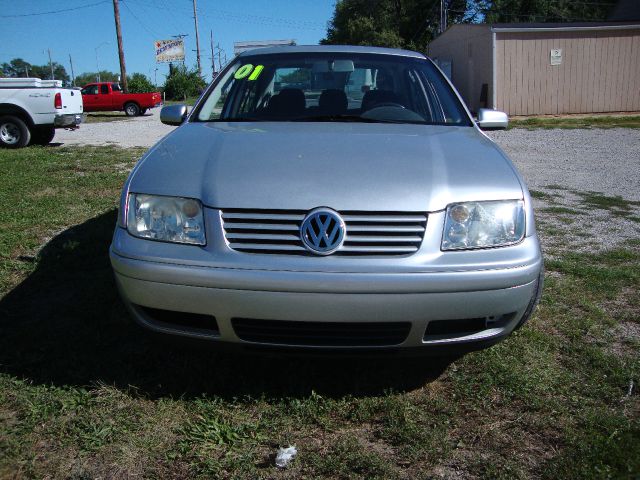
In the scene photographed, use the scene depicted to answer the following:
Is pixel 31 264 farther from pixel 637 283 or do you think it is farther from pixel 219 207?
pixel 637 283

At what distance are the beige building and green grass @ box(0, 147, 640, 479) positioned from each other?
1804cm

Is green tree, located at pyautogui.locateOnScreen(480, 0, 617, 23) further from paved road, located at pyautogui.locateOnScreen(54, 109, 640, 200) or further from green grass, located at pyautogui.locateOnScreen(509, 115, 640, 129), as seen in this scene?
paved road, located at pyautogui.locateOnScreen(54, 109, 640, 200)

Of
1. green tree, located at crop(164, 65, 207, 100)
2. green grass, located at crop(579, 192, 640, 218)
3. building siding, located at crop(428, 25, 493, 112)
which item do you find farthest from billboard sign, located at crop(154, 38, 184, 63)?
green grass, located at crop(579, 192, 640, 218)

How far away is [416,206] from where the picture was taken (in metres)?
2.33

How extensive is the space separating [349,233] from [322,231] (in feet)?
0.36

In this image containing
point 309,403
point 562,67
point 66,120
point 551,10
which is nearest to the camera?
point 309,403

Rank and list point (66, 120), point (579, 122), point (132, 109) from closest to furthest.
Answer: point (66, 120) < point (579, 122) < point (132, 109)

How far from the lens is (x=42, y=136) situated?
43.7ft

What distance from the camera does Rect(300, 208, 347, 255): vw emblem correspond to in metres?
2.26

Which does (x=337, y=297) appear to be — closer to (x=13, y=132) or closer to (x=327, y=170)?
(x=327, y=170)

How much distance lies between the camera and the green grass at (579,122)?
17172 millimetres

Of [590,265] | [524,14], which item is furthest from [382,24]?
[590,265]

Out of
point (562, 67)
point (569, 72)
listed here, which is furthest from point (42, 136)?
point (569, 72)

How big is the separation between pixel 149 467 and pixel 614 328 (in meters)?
2.60
